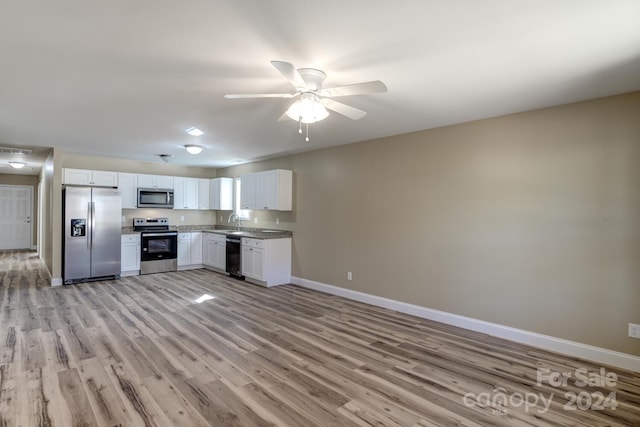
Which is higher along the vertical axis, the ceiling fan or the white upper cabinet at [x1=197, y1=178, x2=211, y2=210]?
the ceiling fan

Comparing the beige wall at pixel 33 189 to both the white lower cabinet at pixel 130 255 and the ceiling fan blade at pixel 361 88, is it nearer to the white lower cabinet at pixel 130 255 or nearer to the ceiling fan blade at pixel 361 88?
the white lower cabinet at pixel 130 255

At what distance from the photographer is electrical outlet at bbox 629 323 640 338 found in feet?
9.49

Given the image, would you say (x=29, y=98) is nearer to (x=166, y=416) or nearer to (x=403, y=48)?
(x=166, y=416)

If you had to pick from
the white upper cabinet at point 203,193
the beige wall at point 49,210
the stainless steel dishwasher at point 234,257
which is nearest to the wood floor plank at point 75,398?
the stainless steel dishwasher at point 234,257

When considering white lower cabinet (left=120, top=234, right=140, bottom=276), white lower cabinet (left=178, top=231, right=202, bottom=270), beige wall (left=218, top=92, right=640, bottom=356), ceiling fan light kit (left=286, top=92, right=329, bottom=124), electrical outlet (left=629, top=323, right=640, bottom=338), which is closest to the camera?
ceiling fan light kit (left=286, top=92, right=329, bottom=124)

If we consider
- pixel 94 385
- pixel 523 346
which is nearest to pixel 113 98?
pixel 94 385

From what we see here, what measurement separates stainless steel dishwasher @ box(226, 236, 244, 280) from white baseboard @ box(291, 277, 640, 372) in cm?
239

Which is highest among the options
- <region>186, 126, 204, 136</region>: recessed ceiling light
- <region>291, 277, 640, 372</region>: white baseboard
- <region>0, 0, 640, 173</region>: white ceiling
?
<region>0, 0, 640, 173</region>: white ceiling

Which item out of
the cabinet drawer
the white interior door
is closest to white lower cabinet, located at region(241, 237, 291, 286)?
the cabinet drawer

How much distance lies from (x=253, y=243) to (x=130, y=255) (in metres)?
2.72

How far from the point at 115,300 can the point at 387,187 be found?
4434 millimetres

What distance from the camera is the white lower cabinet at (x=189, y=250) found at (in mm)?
7309

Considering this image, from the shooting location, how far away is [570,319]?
10.6 feet

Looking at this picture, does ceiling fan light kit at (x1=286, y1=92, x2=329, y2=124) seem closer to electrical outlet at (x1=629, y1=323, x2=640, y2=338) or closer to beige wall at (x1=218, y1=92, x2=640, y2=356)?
beige wall at (x1=218, y1=92, x2=640, y2=356)
